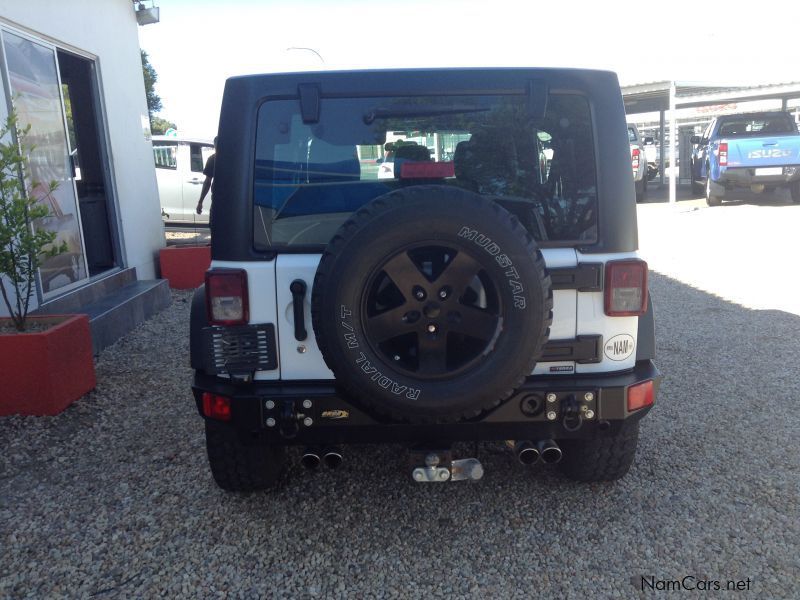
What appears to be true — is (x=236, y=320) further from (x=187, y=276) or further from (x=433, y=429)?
(x=187, y=276)

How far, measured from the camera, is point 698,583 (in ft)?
9.11

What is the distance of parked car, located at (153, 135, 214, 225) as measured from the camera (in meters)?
13.6

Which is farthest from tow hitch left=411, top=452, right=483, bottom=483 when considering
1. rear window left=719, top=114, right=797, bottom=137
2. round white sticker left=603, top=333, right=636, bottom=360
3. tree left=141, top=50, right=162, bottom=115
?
tree left=141, top=50, right=162, bottom=115

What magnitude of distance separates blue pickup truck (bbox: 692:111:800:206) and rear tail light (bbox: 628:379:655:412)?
13749mm

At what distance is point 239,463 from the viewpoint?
330 centimetres

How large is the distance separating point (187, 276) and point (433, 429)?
6506 mm

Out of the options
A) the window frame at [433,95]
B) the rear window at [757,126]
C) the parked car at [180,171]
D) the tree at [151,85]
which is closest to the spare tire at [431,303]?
the window frame at [433,95]

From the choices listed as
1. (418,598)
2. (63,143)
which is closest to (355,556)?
(418,598)

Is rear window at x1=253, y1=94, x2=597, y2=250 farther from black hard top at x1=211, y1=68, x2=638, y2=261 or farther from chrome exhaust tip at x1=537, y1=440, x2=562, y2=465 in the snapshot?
chrome exhaust tip at x1=537, y1=440, x2=562, y2=465

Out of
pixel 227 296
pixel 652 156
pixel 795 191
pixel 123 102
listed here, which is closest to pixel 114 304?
pixel 123 102

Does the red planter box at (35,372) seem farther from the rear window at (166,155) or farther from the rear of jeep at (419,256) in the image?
the rear window at (166,155)

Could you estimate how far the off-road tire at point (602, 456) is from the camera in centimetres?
333
